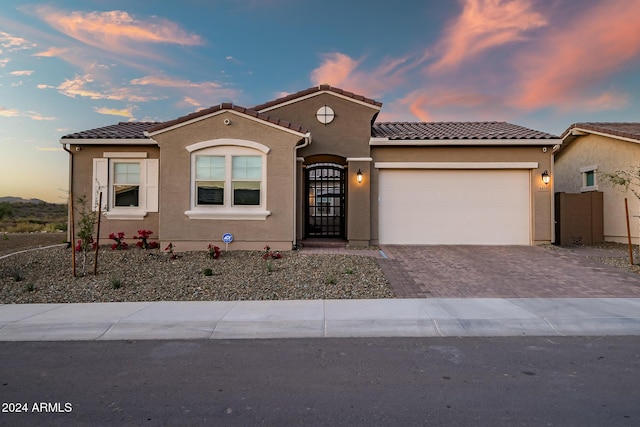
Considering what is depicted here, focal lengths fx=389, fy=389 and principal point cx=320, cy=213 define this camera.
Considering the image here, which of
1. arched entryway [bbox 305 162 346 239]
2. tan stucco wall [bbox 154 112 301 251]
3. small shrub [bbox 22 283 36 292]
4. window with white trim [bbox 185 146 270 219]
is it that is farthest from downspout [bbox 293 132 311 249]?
small shrub [bbox 22 283 36 292]

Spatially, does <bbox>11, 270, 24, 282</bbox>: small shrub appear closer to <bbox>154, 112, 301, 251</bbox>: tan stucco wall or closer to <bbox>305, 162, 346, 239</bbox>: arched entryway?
<bbox>154, 112, 301, 251</bbox>: tan stucco wall

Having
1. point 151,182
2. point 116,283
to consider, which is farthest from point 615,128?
point 116,283

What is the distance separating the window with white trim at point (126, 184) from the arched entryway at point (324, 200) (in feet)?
18.3

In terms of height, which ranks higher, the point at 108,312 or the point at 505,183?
the point at 505,183

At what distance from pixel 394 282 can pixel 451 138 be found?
694 cm

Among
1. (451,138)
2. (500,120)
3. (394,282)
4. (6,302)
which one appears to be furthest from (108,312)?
(500,120)

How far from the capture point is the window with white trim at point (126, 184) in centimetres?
1366

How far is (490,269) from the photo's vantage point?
1001cm

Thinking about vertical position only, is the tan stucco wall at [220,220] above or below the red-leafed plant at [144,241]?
above

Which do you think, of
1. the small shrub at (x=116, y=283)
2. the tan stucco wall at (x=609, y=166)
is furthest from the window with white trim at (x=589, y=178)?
the small shrub at (x=116, y=283)

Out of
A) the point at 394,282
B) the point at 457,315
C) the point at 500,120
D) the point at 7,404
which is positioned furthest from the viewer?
the point at 500,120

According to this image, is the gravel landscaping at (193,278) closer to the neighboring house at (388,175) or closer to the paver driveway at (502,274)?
the paver driveway at (502,274)

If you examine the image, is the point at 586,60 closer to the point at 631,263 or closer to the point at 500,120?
the point at 500,120

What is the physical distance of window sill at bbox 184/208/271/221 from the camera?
1188 cm
